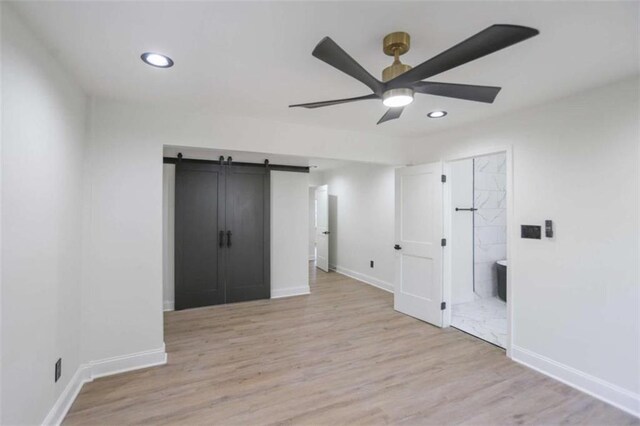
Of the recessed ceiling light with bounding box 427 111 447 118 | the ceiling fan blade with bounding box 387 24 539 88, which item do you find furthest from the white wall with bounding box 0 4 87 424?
the recessed ceiling light with bounding box 427 111 447 118

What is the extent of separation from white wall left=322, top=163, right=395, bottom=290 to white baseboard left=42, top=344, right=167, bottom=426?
12.4 feet

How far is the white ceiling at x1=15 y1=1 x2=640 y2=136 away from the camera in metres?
1.48

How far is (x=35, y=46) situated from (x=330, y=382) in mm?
3029

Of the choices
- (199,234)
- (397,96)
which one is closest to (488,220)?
(397,96)

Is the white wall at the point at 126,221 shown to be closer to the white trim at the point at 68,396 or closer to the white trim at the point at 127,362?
the white trim at the point at 127,362

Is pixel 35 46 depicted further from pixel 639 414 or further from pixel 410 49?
pixel 639 414

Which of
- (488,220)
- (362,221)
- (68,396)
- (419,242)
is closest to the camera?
(68,396)

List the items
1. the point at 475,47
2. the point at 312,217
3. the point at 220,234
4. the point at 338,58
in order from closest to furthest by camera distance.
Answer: the point at 475,47
the point at 338,58
the point at 220,234
the point at 312,217

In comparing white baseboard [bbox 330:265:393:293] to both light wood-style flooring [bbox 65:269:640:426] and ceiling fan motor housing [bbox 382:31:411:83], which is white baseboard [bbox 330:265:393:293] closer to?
light wood-style flooring [bbox 65:269:640:426]

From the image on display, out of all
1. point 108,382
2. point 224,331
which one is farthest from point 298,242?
point 108,382

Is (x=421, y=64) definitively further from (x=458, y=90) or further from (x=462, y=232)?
(x=462, y=232)

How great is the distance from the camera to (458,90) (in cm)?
178

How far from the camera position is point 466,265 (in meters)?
4.70

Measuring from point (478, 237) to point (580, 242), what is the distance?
2.34 metres
